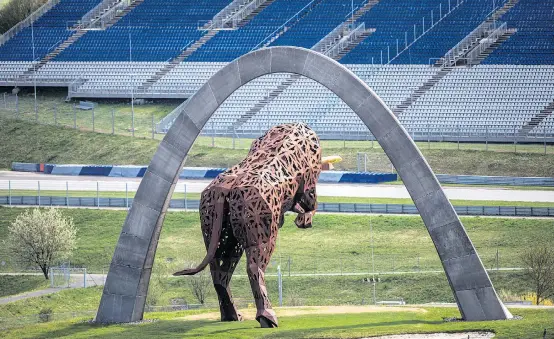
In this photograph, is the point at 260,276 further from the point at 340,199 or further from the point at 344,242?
the point at 340,199

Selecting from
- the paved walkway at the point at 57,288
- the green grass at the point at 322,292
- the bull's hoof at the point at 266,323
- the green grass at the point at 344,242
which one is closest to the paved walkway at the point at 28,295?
the paved walkway at the point at 57,288

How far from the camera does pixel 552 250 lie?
61.7m

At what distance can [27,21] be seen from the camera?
10656 centimetres

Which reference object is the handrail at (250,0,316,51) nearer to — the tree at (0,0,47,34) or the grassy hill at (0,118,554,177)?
the grassy hill at (0,118,554,177)

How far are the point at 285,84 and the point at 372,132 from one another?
4959 cm

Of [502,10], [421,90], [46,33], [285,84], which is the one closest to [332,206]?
[421,90]

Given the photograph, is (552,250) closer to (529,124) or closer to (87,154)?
(529,124)

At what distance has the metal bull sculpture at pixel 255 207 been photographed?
40406mm

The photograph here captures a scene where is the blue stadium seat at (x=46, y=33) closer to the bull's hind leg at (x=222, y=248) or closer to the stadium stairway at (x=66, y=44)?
the stadium stairway at (x=66, y=44)

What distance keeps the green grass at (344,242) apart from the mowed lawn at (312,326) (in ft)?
58.6

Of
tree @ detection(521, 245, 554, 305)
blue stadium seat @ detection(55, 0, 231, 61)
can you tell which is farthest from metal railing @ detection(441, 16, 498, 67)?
tree @ detection(521, 245, 554, 305)

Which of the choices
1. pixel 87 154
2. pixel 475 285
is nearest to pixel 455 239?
pixel 475 285

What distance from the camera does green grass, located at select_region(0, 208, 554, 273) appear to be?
2494 inches

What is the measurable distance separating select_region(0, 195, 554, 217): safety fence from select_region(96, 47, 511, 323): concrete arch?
81.6ft
